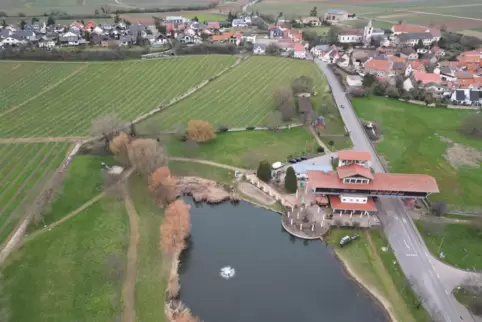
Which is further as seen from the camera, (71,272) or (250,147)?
(250,147)

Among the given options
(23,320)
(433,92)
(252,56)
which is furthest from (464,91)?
(23,320)

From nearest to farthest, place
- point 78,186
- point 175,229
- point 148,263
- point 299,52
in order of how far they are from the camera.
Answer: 1. point 148,263
2. point 175,229
3. point 78,186
4. point 299,52

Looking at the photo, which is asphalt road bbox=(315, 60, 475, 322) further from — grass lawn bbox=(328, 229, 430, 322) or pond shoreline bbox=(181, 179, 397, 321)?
pond shoreline bbox=(181, 179, 397, 321)

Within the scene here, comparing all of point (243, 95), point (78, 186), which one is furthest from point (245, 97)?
point (78, 186)

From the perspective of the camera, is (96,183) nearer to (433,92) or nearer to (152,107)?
(152,107)

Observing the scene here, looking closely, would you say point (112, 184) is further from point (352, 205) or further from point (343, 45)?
point (343, 45)

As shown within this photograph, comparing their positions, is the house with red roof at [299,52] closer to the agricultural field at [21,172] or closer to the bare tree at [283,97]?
the bare tree at [283,97]

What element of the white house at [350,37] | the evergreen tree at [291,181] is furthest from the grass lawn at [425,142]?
the white house at [350,37]
